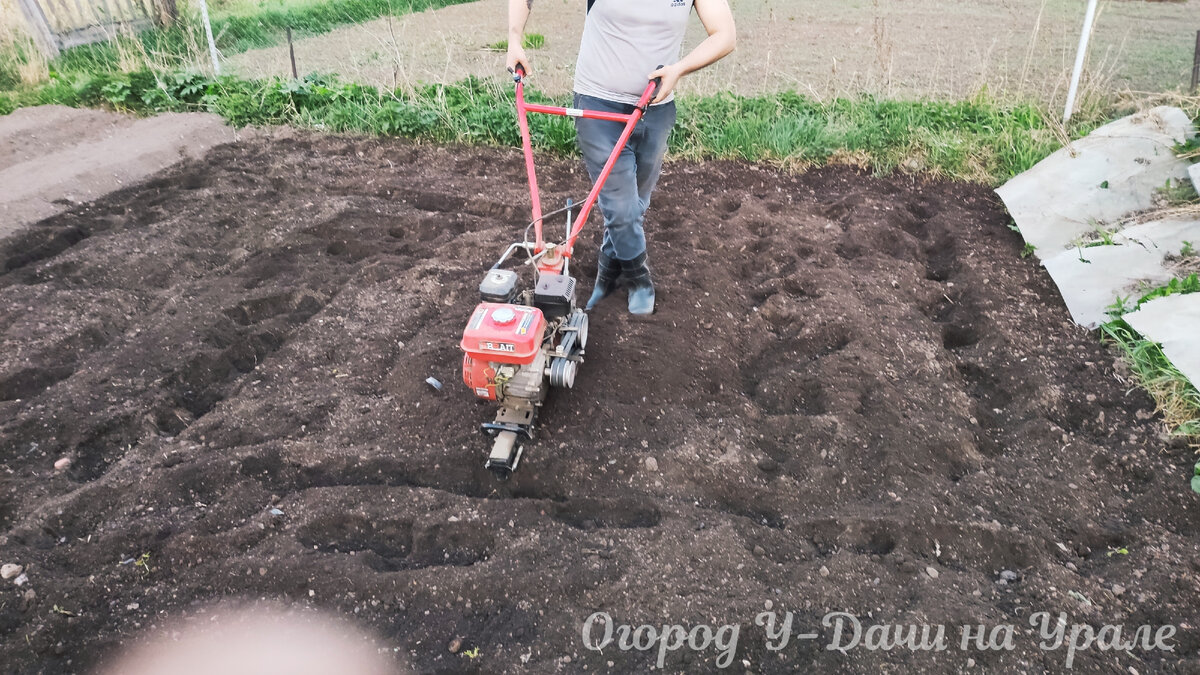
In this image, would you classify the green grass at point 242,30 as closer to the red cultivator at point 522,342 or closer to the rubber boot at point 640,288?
the rubber boot at point 640,288

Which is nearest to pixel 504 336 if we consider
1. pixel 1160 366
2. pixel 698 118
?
pixel 1160 366

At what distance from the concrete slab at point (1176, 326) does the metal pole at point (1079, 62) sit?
2871 millimetres

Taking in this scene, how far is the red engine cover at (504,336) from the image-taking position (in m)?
2.62

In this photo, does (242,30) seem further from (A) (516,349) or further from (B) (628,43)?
(A) (516,349)

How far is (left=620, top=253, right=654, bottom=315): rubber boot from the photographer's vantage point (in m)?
3.75

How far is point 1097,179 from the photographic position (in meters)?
4.82

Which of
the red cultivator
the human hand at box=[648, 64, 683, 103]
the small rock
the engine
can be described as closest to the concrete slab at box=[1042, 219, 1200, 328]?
the small rock

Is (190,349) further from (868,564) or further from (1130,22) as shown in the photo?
(1130,22)

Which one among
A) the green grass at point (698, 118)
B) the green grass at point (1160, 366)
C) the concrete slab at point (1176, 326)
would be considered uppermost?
the green grass at point (698, 118)

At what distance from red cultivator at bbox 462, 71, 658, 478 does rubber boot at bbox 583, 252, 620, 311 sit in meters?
0.76

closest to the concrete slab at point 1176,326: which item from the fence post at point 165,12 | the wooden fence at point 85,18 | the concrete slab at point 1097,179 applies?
the concrete slab at point 1097,179

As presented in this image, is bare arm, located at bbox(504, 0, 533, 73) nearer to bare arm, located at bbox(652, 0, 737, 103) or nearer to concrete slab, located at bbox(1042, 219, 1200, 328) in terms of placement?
bare arm, located at bbox(652, 0, 737, 103)

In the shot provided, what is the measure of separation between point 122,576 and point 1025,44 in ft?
28.1

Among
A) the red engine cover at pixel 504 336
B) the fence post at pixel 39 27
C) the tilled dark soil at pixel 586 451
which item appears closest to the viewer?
the tilled dark soil at pixel 586 451
